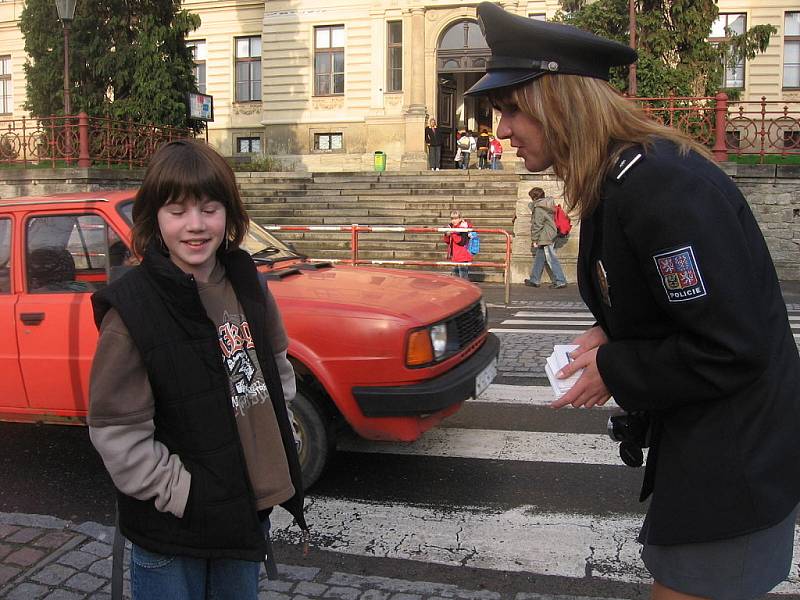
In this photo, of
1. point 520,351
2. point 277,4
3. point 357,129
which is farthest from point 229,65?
point 520,351

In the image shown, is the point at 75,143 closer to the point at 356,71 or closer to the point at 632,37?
the point at 632,37

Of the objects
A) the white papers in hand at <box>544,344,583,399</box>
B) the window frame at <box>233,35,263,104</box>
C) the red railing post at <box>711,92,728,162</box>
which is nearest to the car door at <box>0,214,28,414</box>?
the white papers in hand at <box>544,344,583,399</box>

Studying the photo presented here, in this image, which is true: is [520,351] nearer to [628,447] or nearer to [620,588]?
[620,588]

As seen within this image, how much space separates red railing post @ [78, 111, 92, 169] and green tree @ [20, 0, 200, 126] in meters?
4.60

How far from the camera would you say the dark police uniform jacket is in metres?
1.53

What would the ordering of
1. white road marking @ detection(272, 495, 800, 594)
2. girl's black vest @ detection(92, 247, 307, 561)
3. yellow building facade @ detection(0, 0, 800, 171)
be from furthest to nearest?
yellow building facade @ detection(0, 0, 800, 171), white road marking @ detection(272, 495, 800, 594), girl's black vest @ detection(92, 247, 307, 561)

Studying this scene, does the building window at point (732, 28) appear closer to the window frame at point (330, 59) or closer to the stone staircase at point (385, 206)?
the stone staircase at point (385, 206)

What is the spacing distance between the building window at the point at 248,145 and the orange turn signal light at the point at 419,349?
31248 millimetres

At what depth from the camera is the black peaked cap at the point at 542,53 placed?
1.70 meters

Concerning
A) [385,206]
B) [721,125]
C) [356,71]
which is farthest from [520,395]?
[356,71]

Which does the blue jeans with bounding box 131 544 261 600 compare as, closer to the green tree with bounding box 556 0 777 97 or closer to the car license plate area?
the car license plate area

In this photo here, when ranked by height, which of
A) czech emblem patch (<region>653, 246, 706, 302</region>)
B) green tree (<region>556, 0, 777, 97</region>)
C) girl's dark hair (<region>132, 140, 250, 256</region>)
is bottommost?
czech emblem patch (<region>653, 246, 706, 302</region>)

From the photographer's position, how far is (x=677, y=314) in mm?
1565

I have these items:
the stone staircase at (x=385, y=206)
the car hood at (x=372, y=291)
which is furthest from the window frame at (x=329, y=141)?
the car hood at (x=372, y=291)
